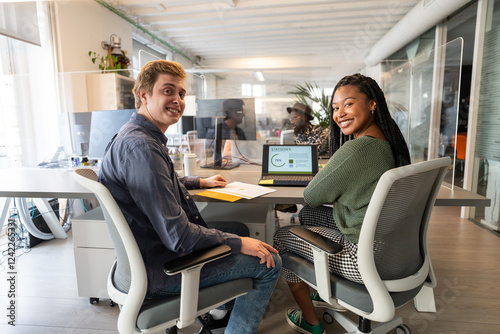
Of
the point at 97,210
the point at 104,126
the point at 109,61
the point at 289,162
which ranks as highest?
the point at 109,61

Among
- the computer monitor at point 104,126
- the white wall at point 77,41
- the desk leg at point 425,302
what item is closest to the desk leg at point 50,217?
the computer monitor at point 104,126

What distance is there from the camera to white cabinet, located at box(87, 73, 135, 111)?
148 inches

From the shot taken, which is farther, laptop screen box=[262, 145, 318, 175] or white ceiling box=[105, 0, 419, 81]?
white ceiling box=[105, 0, 419, 81]

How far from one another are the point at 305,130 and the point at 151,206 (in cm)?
214

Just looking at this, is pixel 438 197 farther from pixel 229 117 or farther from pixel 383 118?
pixel 229 117

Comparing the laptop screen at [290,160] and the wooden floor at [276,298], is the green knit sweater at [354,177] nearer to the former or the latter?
the laptop screen at [290,160]

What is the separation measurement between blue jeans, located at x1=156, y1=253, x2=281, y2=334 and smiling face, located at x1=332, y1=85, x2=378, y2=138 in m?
0.64

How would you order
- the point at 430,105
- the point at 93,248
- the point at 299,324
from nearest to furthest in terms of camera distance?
the point at 299,324
the point at 93,248
the point at 430,105

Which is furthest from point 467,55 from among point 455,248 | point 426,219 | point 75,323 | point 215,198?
point 75,323

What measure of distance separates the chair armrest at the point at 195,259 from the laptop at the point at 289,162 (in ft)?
2.70

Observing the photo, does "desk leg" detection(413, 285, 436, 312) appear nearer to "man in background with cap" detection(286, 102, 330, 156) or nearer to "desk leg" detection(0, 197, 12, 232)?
"man in background with cap" detection(286, 102, 330, 156)

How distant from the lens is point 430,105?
146 inches

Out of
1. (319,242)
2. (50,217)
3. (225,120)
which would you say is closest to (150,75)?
(319,242)

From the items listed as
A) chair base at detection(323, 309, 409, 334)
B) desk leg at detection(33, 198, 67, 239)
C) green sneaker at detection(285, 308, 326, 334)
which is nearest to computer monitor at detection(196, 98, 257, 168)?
green sneaker at detection(285, 308, 326, 334)
